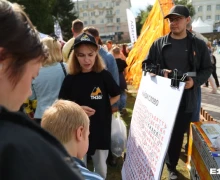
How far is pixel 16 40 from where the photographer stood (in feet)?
2.17

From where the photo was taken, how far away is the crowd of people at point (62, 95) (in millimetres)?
583

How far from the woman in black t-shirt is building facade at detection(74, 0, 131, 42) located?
78.8 m

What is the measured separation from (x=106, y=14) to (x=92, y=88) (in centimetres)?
8285

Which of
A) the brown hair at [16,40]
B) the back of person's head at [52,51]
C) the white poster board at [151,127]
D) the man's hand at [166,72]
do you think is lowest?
the white poster board at [151,127]

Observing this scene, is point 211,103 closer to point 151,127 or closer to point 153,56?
point 153,56

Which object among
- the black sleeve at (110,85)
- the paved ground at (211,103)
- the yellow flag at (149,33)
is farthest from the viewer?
the yellow flag at (149,33)

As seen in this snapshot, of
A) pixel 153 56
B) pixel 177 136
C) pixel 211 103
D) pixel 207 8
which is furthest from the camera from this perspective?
pixel 207 8

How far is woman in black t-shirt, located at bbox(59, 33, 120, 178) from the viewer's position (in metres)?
2.59

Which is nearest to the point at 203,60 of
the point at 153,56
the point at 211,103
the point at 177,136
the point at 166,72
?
the point at 153,56

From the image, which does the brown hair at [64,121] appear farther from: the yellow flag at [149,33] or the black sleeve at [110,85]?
the yellow flag at [149,33]

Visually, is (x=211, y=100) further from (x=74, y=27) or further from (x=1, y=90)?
(x=1, y=90)

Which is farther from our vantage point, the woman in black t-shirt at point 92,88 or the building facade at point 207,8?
the building facade at point 207,8

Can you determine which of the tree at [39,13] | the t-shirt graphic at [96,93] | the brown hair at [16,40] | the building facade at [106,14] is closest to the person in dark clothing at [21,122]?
the brown hair at [16,40]

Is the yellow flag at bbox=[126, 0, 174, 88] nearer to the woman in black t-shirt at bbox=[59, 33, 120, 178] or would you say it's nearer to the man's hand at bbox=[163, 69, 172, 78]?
the man's hand at bbox=[163, 69, 172, 78]
